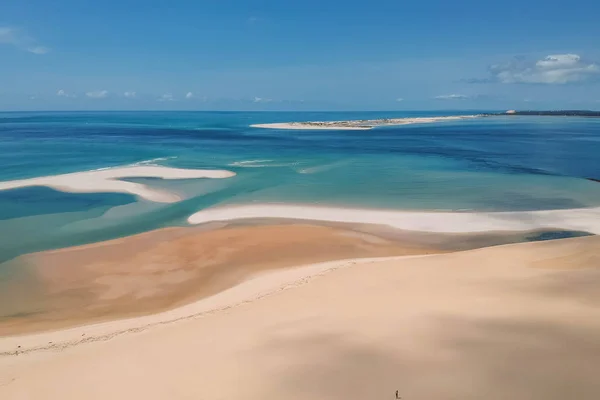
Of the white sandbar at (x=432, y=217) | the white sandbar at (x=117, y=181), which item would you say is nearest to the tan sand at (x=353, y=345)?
the white sandbar at (x=432, y=217)

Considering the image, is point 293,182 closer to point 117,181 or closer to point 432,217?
point 432,217

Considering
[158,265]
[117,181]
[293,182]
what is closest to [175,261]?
[158,265]

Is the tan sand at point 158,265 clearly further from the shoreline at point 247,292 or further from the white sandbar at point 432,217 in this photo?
the white sandbar at point 432,217

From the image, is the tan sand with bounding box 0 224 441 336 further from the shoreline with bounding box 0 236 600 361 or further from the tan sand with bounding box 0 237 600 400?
the tan sand with bounding box 0 237 600 400

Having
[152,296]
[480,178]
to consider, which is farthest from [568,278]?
[480,178]

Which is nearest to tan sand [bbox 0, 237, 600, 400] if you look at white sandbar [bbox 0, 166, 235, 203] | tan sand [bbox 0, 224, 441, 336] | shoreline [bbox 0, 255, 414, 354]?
shoreline [bbox 0, 255, 414, 354]
